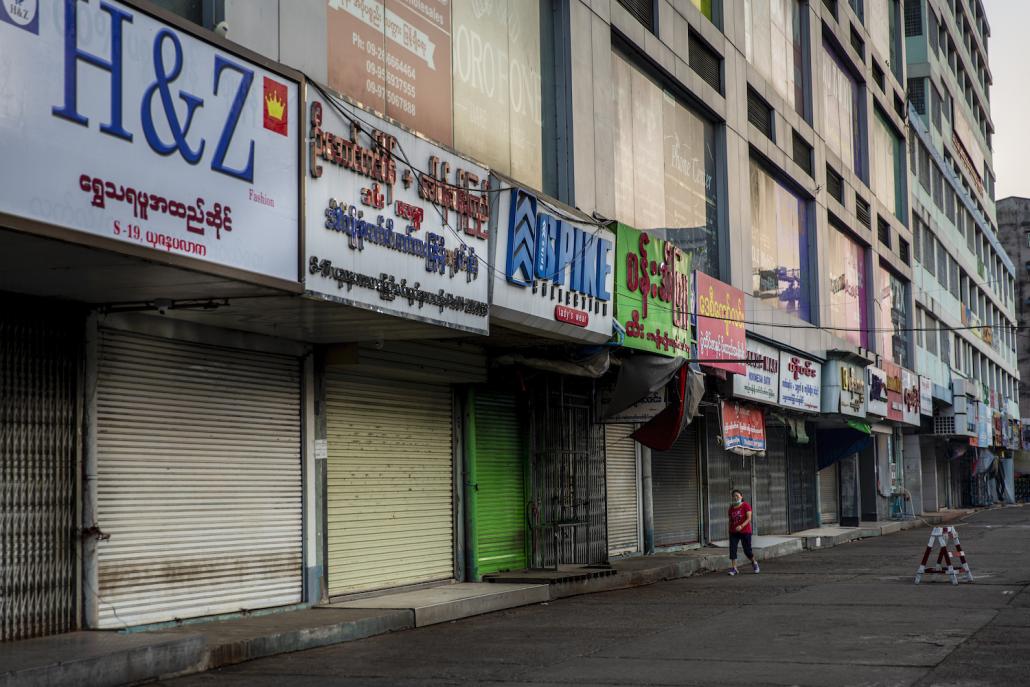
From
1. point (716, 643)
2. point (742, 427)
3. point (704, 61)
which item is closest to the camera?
point (716, 643)

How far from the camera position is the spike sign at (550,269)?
15.9 m

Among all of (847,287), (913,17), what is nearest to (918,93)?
(913,17)

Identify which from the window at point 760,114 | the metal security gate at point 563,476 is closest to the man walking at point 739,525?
the metal security gate at point 563,476

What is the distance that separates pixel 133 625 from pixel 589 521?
10143mm

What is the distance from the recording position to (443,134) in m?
16.8

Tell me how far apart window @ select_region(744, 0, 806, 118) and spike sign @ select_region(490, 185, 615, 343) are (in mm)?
13847

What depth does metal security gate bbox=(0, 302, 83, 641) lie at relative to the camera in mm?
10961

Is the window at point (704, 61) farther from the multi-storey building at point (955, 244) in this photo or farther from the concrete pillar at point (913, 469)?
the concrete pillar at point (913, 469)

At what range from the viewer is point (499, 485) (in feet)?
65.0

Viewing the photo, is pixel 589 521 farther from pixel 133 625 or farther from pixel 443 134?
pixel 133 625

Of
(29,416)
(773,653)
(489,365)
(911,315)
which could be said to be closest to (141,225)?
(29,416)

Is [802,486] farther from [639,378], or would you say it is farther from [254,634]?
[254,634]

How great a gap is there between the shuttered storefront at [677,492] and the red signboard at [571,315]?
27.6ft

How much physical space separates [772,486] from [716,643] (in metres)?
21.8
